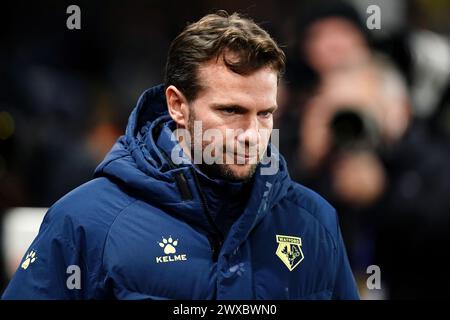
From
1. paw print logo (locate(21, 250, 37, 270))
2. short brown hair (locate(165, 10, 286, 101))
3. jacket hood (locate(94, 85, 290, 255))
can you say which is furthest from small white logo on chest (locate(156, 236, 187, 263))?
short brown hair (locate(165, 10, 286, 101))

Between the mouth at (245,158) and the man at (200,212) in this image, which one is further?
the mouth at (245,158)

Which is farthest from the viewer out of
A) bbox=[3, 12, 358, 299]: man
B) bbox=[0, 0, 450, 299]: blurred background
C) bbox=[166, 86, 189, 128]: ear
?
bbox=[0, 0, 450, 299]: blurred background

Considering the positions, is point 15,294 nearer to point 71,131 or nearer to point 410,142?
point 410,142

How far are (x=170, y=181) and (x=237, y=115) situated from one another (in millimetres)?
337

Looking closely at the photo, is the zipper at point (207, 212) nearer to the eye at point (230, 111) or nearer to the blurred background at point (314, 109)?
the eye at point (230, 111)

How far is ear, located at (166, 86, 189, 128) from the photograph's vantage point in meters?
3.65

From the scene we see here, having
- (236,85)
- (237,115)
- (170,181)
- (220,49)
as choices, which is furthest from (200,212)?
(220,49)

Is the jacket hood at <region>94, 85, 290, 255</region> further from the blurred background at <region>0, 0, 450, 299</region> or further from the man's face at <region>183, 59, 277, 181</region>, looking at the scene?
the blurred background at <region>0, 0, 450, 299</region>

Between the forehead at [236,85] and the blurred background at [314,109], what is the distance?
5.53ft

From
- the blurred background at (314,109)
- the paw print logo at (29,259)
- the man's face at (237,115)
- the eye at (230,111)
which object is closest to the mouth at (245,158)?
the man's face at (237,115)

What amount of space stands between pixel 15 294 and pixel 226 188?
83 centimetres

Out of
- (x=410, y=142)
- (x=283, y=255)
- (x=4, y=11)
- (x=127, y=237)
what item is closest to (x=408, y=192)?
(x=410, y=142)

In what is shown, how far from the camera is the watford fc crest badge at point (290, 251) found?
11.6 ft

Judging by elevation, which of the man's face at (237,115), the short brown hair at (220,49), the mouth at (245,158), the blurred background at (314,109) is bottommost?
the blurred background at (314,109)
